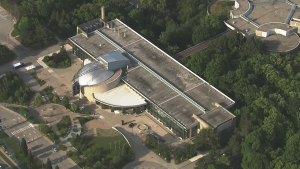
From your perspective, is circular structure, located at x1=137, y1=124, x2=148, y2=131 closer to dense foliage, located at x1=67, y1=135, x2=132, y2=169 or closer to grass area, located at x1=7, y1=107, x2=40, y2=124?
dense foliage, located at x1=67, y1=135, x2=132, y2=169

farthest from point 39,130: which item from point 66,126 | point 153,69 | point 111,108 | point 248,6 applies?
point 248,6

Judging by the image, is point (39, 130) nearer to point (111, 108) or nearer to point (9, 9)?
point (111, 108)

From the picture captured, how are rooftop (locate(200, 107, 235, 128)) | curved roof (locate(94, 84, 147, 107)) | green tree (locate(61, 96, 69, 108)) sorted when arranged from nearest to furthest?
rooftop (locate(200, 107, 235, 128))
curved roof (locate(94, 84, 147, 107))
green tree (locate(61, 96, 69, 108))

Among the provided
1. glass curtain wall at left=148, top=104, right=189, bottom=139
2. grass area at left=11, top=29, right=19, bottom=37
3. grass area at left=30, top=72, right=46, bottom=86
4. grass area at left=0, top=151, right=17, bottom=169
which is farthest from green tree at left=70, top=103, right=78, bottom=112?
grass area at left=11, top=29, right=19, bottom=37

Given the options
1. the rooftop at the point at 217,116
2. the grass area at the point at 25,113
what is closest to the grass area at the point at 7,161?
the grass area at the point at 25,113

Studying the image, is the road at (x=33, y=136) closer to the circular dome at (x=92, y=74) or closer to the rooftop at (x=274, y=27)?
the circular dome at (x=92, y=74)
